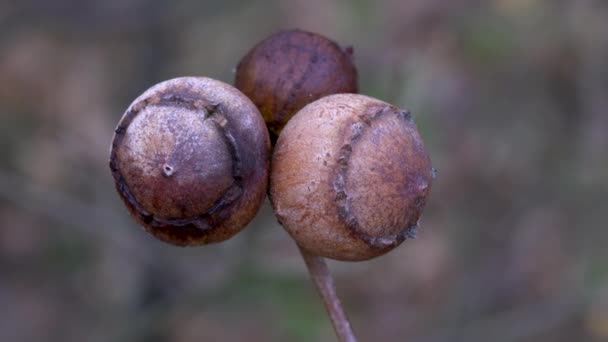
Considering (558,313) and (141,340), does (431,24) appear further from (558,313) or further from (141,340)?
(141,340)

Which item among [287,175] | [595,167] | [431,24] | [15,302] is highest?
[287,175]

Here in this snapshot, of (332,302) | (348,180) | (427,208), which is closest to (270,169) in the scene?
(348,180)

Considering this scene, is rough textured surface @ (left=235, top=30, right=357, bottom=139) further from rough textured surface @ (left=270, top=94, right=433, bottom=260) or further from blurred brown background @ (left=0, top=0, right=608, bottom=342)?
blurred brown background @ (left=0, top=0, right=608, bottom=342)

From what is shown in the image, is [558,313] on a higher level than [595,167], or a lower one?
lower

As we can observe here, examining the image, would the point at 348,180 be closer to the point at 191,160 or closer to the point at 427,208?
the point at 191,160

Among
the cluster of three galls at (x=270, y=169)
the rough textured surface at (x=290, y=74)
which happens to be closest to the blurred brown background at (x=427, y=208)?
the rough textured surface at (x=290, y=74)

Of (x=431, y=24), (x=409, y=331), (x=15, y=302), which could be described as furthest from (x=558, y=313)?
(x=15, y=302)
